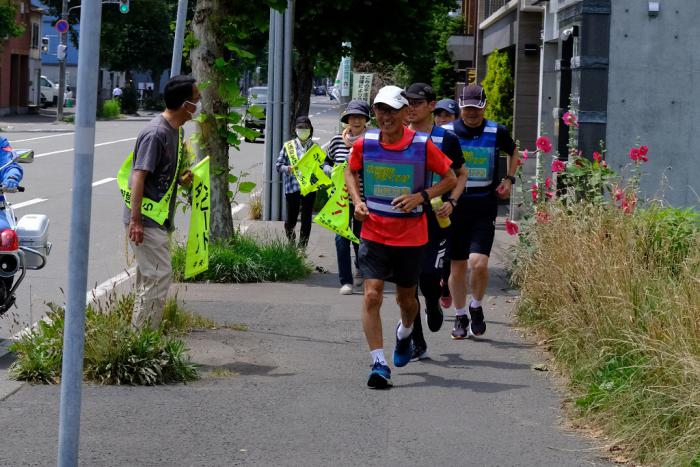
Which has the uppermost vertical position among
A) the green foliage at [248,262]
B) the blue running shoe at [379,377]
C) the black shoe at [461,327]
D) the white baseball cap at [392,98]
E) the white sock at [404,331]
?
the white baseball cap at [392,98]

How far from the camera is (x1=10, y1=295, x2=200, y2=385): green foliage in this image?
24.4ft

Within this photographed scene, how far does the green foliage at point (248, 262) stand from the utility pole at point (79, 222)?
6790 mm

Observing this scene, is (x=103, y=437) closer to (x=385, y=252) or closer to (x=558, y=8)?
(x=385, y=252)

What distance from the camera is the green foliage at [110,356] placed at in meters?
7.45

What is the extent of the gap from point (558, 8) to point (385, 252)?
926cm

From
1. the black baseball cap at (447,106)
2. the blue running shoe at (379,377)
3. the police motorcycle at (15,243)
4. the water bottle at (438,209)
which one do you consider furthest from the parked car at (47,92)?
the blue running shoe at (379,377)

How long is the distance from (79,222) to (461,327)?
520cm

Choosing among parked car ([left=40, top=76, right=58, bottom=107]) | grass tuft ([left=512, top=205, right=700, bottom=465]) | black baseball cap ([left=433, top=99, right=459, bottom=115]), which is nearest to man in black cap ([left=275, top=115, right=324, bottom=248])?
grass tuft ([left=512, top=205, right=700, bottom=465])

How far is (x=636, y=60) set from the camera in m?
13.9

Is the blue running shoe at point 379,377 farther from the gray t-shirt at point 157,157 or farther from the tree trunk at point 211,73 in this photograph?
the tree trunk at point 211,73

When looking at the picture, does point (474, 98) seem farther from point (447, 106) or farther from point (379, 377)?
point (379, 377)

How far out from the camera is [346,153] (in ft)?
40.5

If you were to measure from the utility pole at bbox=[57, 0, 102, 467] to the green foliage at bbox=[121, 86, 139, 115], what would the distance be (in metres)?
67.8

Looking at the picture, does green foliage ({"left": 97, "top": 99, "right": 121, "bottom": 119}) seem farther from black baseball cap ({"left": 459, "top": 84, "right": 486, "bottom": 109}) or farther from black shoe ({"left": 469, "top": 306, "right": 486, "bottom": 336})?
black baseball cap ({"left": 459, "top": 84, "right": 486, "bottom": 109})
